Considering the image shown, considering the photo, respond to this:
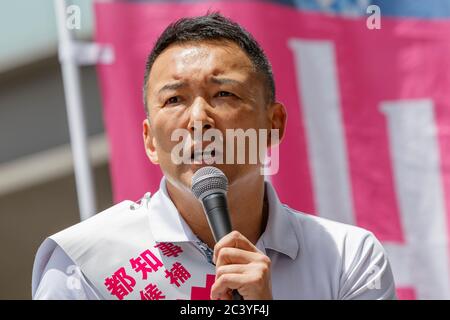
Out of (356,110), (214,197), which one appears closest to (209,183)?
(214,197)

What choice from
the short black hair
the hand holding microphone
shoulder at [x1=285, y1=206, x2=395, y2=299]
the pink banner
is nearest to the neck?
shoulder at [x1=285, y1=206, x2=395, y2=299]

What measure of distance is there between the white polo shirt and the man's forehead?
0.27 meters

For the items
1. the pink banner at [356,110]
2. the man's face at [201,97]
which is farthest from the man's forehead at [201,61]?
the pink banner at [356,110]

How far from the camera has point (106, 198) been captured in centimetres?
511

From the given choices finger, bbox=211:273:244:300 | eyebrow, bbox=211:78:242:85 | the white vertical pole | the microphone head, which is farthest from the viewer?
the white vertical pole

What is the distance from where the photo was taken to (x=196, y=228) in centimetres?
235

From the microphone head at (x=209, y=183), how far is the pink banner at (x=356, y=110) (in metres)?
1.61

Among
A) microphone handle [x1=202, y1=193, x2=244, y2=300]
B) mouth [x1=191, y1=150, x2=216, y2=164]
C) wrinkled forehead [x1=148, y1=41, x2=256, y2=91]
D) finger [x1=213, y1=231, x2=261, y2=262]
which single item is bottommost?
finger [x1=213, y1=231, x2=261, y2=262]

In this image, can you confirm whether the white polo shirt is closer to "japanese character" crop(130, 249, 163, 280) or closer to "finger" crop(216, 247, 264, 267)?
"japanese character" crop(130, 249, 163, 280)

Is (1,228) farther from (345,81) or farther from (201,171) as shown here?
(201,171)

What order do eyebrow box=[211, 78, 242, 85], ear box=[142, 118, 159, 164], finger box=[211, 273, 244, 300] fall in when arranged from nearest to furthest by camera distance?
finger box=[211, 273, 244, 300] → eyebrow box=[211, 78, 242, 85] → ear box=[142, 118, 159, 164]

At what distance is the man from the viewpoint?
2.23m

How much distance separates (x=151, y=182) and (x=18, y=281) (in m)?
2.06
